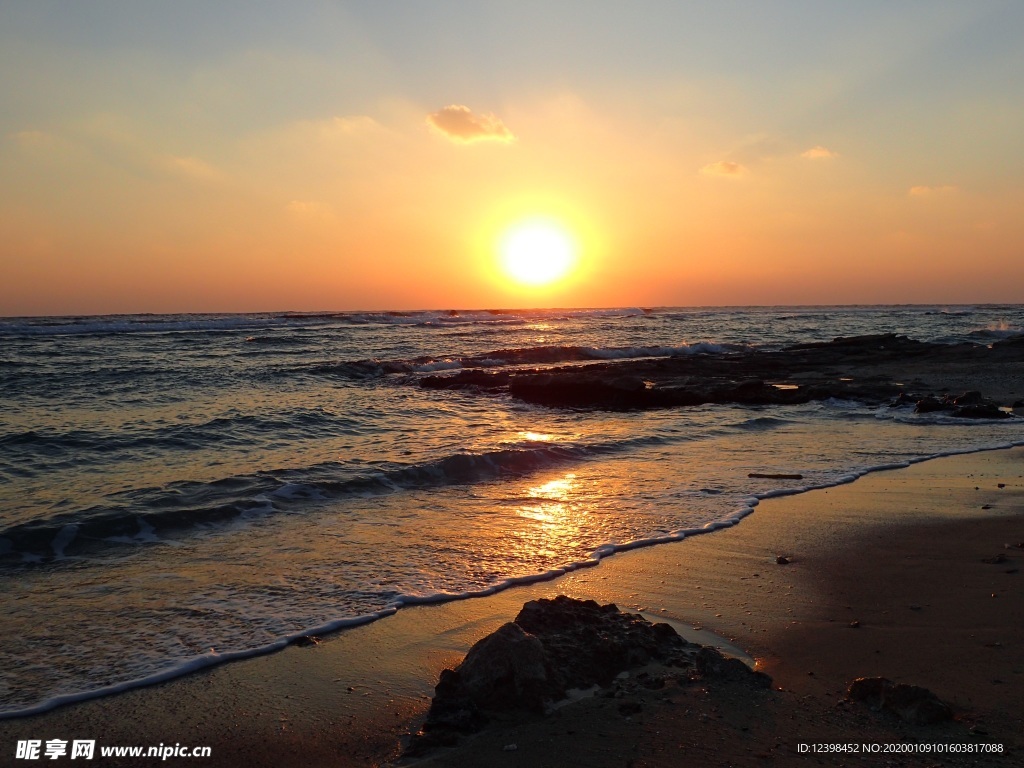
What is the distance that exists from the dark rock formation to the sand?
0.13m

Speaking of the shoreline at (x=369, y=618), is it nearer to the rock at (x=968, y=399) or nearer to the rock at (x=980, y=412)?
the rock at (x=980, y=412)

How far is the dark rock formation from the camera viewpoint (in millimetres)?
4012

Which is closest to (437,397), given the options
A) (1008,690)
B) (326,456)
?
(326,456)

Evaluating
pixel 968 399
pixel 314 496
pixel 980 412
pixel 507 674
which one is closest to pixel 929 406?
pixel 980 412

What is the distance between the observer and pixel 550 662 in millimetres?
4324

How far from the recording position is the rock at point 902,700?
379cm

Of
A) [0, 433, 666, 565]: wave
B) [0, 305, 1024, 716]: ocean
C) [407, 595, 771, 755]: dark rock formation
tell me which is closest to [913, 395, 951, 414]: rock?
[0, 305, 1024, 716]: ocean

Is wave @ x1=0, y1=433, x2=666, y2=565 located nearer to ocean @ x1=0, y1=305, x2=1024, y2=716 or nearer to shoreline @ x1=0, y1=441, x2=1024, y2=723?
ocean @ x1=0, y1=305, x2=1024, y2=716

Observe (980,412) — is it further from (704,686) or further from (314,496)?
(704,686)

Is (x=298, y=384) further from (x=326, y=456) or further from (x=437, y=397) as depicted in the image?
(x=326, y=456)

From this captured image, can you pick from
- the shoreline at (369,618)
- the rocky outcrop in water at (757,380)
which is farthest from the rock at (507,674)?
the rocky outcrop in water at (757,380)

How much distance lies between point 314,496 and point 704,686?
644cm

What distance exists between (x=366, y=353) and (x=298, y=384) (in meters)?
13.5

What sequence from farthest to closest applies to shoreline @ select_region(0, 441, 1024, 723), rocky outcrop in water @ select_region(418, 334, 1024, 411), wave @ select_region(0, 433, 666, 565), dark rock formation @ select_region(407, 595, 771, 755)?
rocky outcrop in water @ select_region(418, 334, 1024, 411)
wave @ select_region(0, 433, 666, 565)
shoreline @ select_region(0, 441, 1024, 723)
dark rock formation @ select_region(407, 595, 771, 755)
